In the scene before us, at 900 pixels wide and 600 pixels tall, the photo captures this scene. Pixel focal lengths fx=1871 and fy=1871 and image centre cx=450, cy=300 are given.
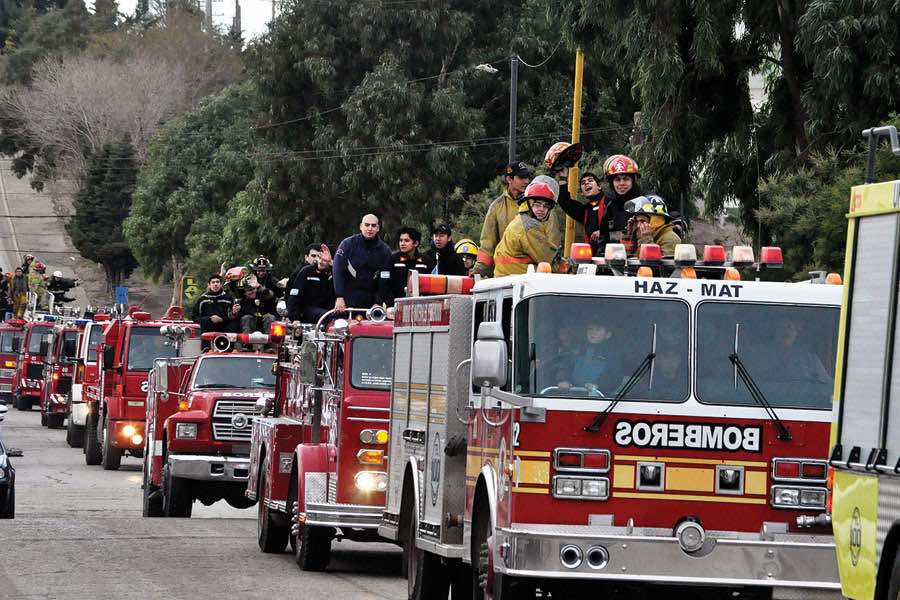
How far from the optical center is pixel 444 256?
17625 millimetres

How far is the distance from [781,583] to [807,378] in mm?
1205

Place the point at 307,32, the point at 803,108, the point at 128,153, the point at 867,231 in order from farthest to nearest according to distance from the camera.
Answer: the point at 128,153
the point at 307,32
the point at 803,108
the point at 867,231

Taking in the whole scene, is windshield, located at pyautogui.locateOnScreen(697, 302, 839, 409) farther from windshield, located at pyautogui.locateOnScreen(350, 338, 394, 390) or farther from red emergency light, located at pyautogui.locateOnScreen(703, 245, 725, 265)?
windshield, located at pyautogui.locateOnScreen(350, 338, 394, 390)

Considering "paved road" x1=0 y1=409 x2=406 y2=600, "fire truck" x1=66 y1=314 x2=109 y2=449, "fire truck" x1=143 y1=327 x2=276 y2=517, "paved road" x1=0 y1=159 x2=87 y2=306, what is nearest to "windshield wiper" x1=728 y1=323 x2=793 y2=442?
"paved road" x1=0 y1=409 x2=406 y2=600

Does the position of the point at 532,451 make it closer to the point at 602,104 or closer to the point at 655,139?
the point at 655,139

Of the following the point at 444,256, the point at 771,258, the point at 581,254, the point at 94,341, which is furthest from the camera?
the point at 94,341

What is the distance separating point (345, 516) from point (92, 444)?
18.5m

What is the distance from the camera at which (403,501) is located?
1388 cm

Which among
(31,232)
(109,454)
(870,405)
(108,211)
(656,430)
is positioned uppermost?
(108,211)

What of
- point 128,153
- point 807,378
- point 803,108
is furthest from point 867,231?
point 128,153

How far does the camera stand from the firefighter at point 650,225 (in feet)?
41.4

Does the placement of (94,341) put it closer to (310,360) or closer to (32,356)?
(32,356)

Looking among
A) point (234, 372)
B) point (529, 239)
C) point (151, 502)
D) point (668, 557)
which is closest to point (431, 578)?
point (529, 239)

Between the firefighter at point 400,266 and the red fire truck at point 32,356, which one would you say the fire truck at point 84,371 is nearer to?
the red fire truck at point 32,356
